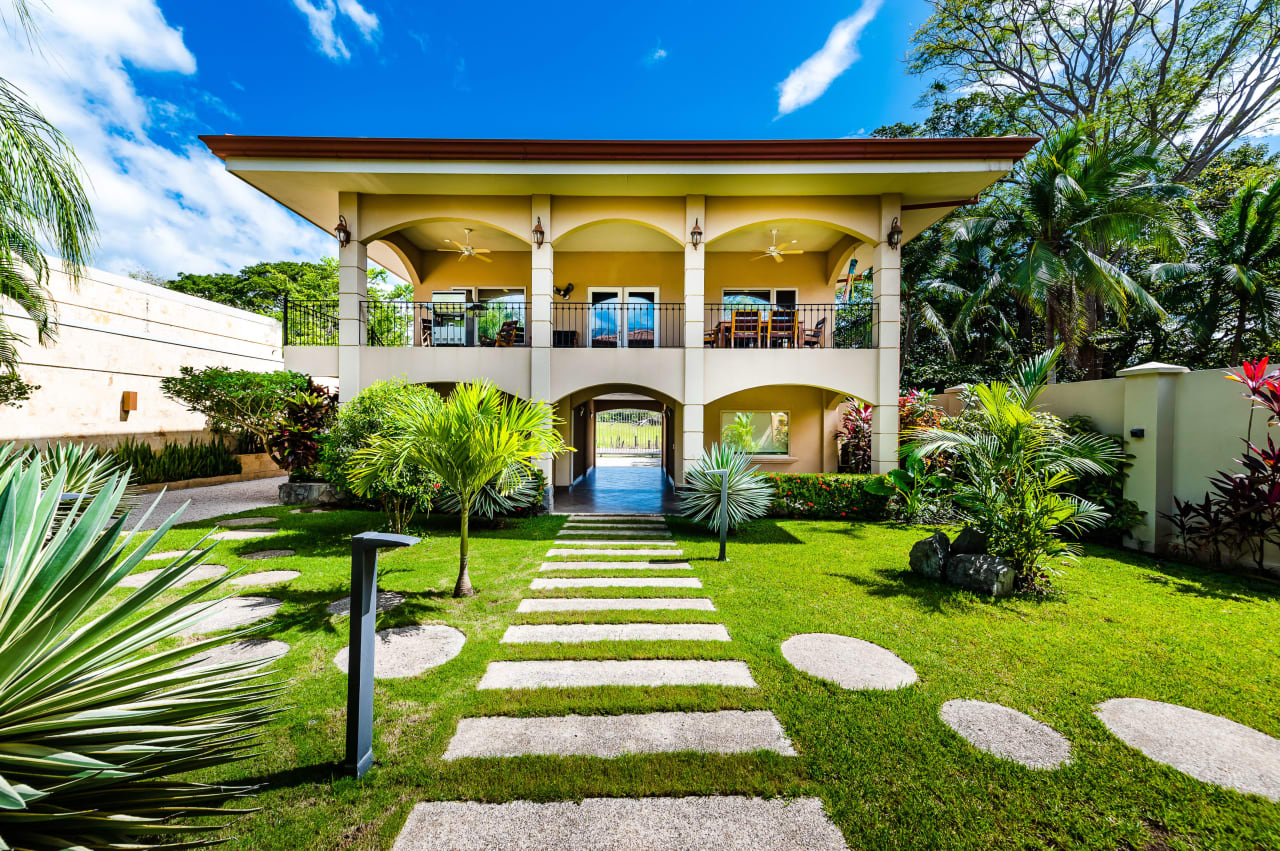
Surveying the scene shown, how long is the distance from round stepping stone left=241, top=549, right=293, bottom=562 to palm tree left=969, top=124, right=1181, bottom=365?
15.8 meters

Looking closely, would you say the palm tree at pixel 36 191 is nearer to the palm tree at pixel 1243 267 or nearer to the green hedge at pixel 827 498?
the green hedge at pixel 827 498

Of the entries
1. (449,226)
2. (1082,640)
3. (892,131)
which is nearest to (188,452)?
(449,226)

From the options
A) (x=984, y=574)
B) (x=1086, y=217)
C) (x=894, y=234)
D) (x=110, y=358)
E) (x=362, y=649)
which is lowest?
(x=984, y=574)

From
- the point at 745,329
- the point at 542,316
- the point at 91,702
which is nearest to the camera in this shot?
the point at 91,702

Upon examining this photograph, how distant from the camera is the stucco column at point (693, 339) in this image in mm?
9492

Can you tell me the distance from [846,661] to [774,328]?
9.45 m

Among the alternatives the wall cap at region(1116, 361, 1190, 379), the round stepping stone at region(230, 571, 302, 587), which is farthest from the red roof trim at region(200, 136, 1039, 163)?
the round stepping stone at region(230, 571, 302, 587)

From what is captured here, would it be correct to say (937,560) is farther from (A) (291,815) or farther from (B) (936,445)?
(A) (291,815)

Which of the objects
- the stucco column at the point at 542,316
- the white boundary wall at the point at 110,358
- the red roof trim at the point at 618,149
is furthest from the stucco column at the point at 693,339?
the white boundary wall at the point at 110,358

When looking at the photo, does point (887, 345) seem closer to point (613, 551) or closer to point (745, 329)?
point (745, 329)

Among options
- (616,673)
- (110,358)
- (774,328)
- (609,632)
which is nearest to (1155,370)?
(774,328)

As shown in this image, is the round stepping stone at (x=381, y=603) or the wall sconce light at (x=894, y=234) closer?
the round stepping stone at (x=381, y=603)

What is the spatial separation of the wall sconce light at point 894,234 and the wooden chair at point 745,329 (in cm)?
299

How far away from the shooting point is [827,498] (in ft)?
30.2
